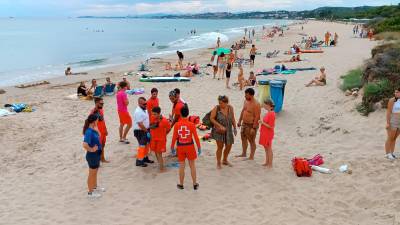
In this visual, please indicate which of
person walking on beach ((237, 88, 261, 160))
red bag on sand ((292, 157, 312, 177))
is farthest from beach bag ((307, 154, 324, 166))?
person walking on beach ((237, 88, 261, 160))

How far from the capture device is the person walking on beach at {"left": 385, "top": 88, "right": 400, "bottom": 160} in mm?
7328

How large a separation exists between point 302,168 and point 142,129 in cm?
322

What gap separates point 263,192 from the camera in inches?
270


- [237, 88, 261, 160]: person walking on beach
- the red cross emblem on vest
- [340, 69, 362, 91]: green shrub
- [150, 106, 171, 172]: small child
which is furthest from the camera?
[340, 69, 362, 91]: green shrub

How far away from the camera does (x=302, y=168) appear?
24.6ft

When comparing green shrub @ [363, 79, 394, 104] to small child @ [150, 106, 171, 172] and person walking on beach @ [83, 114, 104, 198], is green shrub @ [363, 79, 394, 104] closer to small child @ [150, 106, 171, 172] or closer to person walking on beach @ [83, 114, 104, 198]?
small child @ [150, 106, 171, 172]

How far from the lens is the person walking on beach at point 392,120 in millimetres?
7328

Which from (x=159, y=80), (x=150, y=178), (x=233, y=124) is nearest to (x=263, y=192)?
(x=233, y=124)

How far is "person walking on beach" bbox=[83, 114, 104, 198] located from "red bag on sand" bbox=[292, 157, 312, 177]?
3762 mm

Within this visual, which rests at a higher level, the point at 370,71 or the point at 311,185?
the point at 370,71

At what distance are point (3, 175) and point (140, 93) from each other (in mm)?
8568

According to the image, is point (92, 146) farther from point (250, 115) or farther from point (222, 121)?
point (250, 115)

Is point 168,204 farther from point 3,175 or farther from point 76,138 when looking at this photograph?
point 76,138

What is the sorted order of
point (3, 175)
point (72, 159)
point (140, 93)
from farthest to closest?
point (140, 93)
point (72, 159)
point (3, 175)
